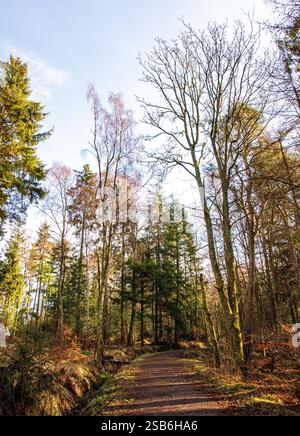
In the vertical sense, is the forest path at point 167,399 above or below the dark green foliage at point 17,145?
below

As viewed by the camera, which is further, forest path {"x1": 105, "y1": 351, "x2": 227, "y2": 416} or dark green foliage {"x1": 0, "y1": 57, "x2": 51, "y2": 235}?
dark green foliage {"x1": 0, "y1": 57, "x2": 51, "y2": 235}

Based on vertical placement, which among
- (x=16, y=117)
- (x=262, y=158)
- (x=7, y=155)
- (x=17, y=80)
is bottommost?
(x=262, y=158)

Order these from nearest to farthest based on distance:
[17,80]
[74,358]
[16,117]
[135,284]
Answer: [74,358], [16,117], [17,80], [135,284]

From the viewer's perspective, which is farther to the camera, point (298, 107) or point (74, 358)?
point (74, 358)

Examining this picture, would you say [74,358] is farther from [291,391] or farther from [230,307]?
[291,391]

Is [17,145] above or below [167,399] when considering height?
above

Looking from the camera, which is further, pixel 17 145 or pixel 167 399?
pixel 17 145

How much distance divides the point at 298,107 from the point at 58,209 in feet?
49.0

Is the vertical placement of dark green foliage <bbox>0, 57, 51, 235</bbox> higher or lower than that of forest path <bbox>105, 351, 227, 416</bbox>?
higher

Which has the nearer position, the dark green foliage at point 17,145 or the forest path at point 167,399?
the forest path at point 167,399

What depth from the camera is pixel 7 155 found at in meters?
11.6
